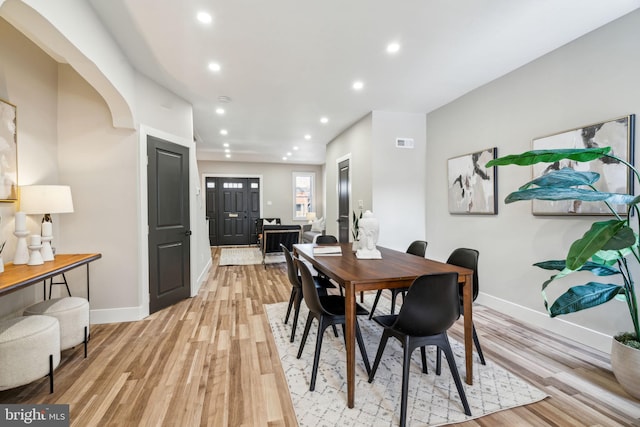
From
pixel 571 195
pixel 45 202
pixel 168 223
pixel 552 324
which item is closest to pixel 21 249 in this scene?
pixel 45 202

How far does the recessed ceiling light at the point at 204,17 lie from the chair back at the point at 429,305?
2.53 meters

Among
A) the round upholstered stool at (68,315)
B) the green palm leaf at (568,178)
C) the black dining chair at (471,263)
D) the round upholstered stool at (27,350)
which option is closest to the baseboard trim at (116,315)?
the round upholstered stool at (68,315)

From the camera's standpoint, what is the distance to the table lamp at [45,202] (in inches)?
92.6

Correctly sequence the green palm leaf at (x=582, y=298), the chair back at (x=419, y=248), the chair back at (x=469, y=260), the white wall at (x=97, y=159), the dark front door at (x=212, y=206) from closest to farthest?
the green palm leaf at (x=582, y=298)
the chair back at (x=469, y=260)
the white wall at (x=97, y=159)
the chair back at (x=419, y=248)
the dark front door at (x=212, y=206)

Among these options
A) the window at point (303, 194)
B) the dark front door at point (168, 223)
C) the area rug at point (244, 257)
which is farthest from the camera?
the window at point (303, 194)

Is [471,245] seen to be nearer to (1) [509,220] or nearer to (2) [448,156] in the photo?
(1) [509,220]

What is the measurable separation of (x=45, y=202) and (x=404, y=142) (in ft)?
14.6

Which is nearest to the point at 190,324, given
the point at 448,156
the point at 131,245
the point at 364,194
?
the point at 131,245

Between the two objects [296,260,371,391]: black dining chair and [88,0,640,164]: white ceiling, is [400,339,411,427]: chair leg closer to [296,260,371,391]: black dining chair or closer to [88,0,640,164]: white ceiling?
[296,260,371,391]: black dining chair

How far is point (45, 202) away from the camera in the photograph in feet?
7.88

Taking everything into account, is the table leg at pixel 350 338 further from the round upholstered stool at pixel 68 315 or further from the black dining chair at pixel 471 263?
the round upholstered stool at pixel 68 315

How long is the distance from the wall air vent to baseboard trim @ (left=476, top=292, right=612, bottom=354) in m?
2.45

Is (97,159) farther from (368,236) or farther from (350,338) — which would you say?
(350,338)

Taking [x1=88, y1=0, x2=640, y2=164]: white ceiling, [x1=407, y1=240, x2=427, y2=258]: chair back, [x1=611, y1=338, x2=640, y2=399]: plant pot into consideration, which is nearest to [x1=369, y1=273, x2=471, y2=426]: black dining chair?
[x1=611, y1=338, x2=640, y2=399]: plant pot
